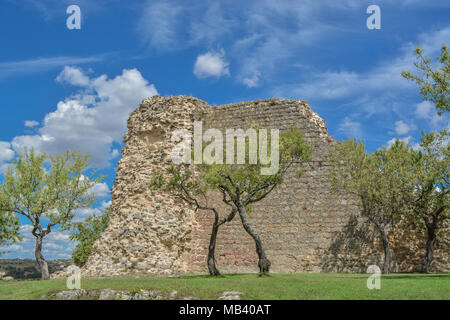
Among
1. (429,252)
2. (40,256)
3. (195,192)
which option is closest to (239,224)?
(195,192)

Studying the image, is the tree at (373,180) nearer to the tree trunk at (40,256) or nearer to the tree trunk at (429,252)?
the tree trunk at (429,252)

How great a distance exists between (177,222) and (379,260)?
8291mm

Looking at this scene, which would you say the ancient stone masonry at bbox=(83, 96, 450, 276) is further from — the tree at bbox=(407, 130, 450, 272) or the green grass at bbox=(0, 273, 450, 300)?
the green grass at bbox=(0, 273, 450, 300)

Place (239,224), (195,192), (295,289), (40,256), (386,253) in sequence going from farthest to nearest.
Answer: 1. (239,224)
2. (40,256)
3. (386,253)
4. (195,192)
5. (295,289)

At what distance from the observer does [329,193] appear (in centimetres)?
1916

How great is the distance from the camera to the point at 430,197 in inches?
732

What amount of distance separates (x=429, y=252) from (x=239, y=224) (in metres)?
7.52

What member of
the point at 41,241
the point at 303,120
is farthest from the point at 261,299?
the point at 41,241

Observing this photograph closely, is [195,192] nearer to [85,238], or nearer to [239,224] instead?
[239,224]

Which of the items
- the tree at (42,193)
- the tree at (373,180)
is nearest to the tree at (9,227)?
the tree at (42,193)

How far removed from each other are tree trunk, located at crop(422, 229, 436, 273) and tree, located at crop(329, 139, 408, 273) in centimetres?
140

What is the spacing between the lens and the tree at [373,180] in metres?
17.9

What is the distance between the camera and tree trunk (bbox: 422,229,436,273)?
18031 mm
